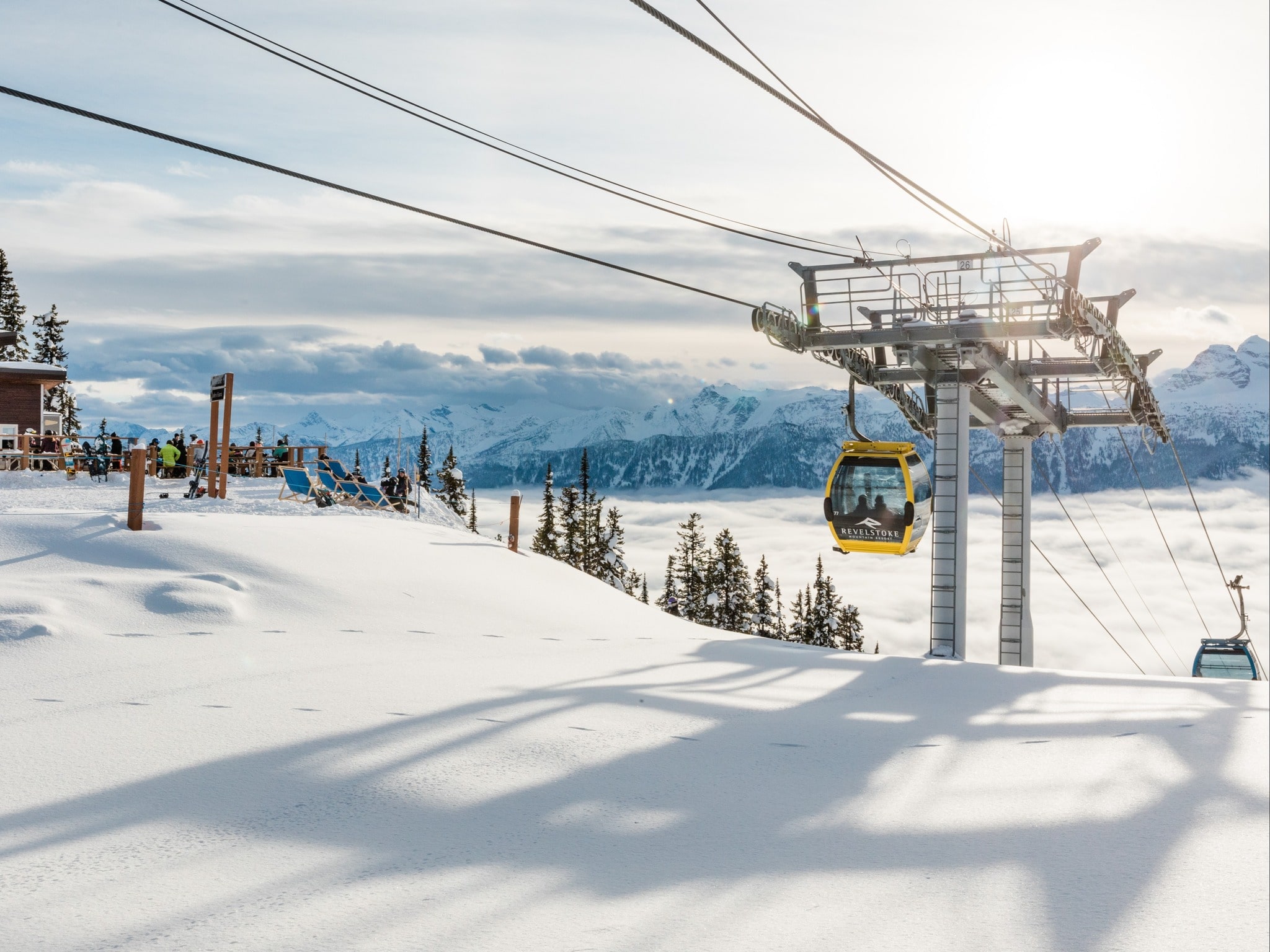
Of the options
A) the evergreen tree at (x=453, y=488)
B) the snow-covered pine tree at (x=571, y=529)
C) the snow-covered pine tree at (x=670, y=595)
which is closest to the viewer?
the evergreen tree at (x=453, y=488)

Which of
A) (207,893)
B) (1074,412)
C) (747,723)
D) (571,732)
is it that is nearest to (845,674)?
(747,723)

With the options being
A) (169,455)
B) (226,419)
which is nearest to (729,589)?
(169,455)

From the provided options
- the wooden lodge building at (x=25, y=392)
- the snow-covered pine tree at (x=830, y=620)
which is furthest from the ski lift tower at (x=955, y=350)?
the snow-covered pine tree at (x=830, y=620)

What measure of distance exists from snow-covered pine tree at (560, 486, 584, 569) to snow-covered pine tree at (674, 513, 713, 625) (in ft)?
34.7

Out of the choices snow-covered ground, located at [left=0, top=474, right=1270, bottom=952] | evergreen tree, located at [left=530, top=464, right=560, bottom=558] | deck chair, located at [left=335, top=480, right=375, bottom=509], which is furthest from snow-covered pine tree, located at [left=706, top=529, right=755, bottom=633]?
snow-covered ground, located at [left=0, top=474, right=1270, bottom=952]

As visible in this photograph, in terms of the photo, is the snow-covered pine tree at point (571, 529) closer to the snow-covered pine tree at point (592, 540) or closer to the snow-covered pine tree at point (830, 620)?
the snow-covered pine tree at point (592, 540)

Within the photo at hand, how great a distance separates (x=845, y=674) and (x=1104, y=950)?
8062 mm

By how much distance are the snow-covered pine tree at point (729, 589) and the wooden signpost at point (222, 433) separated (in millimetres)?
58702

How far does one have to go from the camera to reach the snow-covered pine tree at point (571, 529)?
80.8m

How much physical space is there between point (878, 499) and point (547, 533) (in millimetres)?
65652

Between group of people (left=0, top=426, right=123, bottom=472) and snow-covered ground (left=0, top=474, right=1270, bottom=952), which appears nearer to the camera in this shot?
snow-covered ground (left=0, top=474, right=1270, bottom=952)

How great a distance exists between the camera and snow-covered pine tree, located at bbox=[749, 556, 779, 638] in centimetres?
8656

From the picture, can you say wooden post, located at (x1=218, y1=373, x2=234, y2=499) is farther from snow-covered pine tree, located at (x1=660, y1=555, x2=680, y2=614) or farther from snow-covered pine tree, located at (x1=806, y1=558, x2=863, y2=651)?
snow-covered pine tree, located at (x1=806, y1=558, x2=863, y2=651)

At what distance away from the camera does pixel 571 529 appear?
81.6 metres
